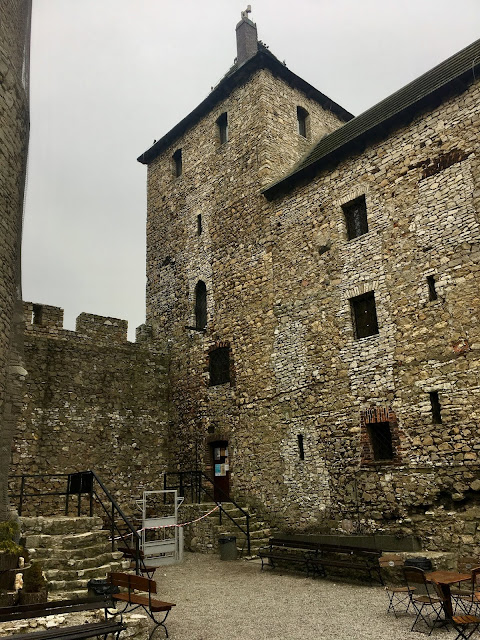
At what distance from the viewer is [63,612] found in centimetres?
496

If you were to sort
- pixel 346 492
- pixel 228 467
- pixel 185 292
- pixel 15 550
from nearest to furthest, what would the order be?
pixel 15 550 → pixel 346 492 → pixel 228 467 → pixel 185 292

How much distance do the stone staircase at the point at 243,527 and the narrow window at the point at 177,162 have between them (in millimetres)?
11297

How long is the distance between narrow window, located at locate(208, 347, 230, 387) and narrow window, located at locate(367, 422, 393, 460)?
4764 millimetres

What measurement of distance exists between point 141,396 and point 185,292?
3.42 meters

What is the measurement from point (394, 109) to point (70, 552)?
420 inches

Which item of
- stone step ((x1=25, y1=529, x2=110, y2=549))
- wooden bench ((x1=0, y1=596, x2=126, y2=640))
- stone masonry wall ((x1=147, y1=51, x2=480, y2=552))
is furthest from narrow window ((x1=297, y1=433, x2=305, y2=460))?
wooden bench ((x1=0, y1=596, x2=126, y2=640))

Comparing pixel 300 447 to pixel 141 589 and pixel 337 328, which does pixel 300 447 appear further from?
pixel 141 589

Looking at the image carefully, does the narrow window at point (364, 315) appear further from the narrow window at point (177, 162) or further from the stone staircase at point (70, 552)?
the narrow window at point (177, 162)

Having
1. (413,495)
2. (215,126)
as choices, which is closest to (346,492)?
(413,495)

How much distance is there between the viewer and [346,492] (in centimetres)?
1027

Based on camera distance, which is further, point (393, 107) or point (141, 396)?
point (141, 396)

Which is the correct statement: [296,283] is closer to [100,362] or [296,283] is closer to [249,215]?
[249,215]

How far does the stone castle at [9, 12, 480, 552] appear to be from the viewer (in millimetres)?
9305

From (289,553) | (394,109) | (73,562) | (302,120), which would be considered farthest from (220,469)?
(302,120)
